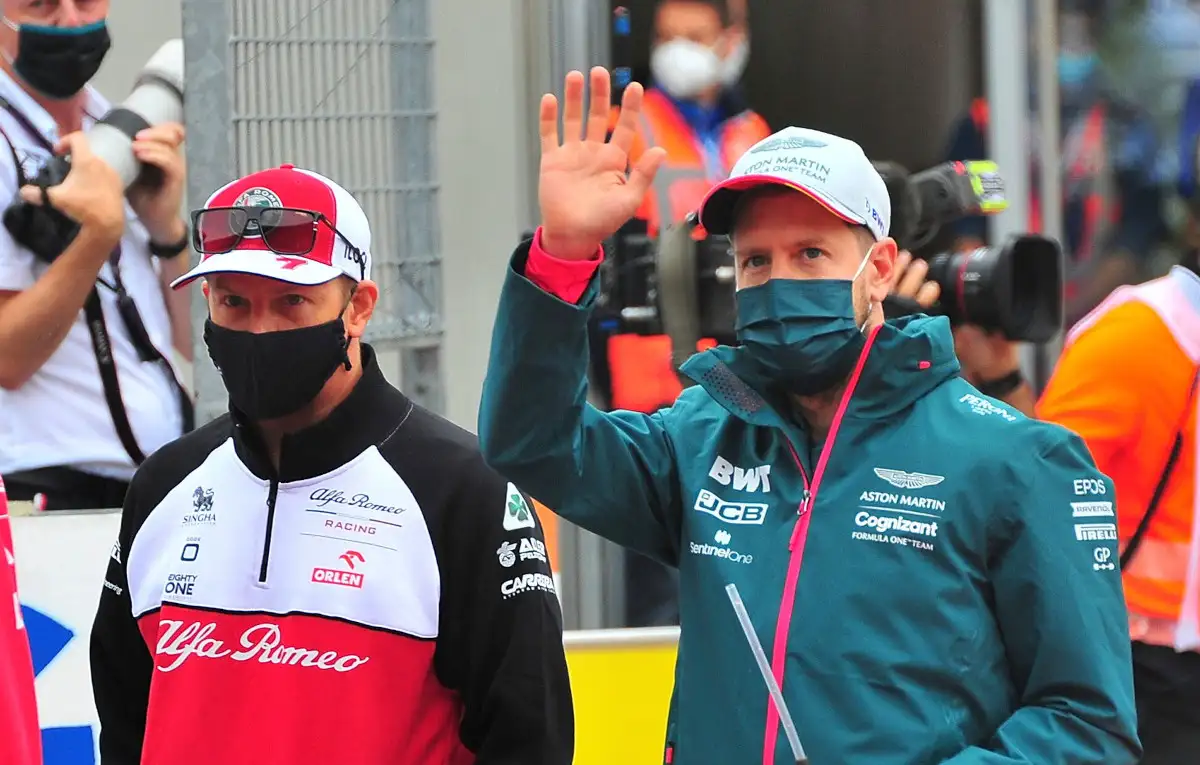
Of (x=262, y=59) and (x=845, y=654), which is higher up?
(x=262, y=59)

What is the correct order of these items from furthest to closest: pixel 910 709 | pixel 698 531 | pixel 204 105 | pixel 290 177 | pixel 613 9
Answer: pixel 613 9, pixel 204 105, pixel 290 177, pixel 698 531, pixel 910 709

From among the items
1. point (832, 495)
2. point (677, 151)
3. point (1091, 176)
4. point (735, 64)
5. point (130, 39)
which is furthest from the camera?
point (1091, 176)

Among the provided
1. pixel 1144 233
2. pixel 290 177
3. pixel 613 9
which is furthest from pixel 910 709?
pixel 1144 233

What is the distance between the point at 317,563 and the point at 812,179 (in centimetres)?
98

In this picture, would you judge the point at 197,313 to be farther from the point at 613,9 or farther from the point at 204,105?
the point at 613,9

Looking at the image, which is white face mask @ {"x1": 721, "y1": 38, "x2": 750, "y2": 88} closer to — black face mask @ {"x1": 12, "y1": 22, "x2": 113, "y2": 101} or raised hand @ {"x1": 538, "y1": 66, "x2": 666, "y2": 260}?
black face mask @ {"x1": 12, "y1": 22, "x2": 113, "y2": 101}

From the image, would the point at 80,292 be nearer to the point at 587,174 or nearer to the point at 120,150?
the point at 120,150

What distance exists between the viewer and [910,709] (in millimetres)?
2271

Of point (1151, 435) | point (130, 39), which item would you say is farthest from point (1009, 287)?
point (130, 39)

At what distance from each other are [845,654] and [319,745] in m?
0.82

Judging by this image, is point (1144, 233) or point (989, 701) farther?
point (1144, 233)

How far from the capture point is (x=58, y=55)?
13.8 ft

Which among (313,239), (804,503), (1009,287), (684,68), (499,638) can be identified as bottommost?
(499,638)

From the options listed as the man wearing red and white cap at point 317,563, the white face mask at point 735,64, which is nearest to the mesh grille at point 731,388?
the man wearing red and white cap at point 317,563
